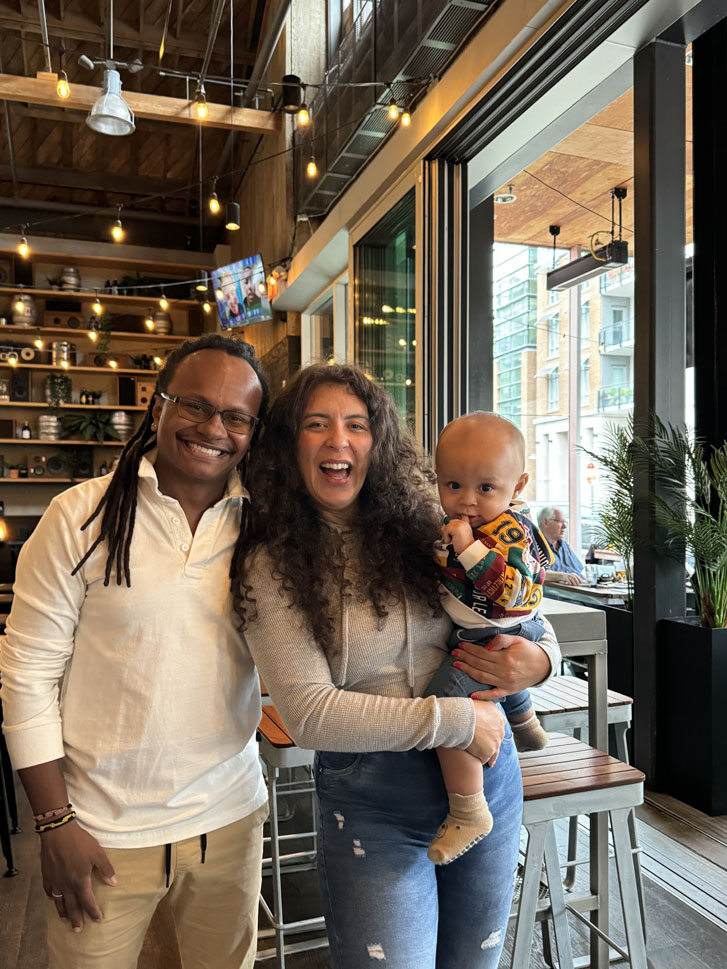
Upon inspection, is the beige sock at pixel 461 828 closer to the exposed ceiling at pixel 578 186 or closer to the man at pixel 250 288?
the exposed ceiling at pixel 578 186

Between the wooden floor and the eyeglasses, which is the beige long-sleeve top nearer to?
the eyeglasses

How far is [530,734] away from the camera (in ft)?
4.68

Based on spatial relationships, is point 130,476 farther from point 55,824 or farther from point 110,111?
point 110,111

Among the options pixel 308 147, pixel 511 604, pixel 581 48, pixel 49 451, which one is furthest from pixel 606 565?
pixel 49 451

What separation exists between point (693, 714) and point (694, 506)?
884 millimetres

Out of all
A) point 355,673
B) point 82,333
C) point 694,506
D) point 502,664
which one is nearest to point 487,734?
point 502,664

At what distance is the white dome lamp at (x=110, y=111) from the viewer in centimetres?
413

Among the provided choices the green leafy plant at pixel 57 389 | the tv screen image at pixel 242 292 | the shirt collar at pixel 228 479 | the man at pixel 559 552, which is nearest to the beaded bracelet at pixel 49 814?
the shirt collar at pixel 228 479

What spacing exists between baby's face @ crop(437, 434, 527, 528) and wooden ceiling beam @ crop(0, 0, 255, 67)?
734 centimetres

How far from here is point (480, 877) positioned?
1191 millimetres

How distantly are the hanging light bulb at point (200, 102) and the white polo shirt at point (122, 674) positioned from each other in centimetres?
437

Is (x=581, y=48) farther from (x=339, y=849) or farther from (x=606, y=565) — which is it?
(x=606, y=565)

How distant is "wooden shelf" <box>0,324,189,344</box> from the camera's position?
900cm

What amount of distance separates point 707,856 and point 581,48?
Result: 3.12m
